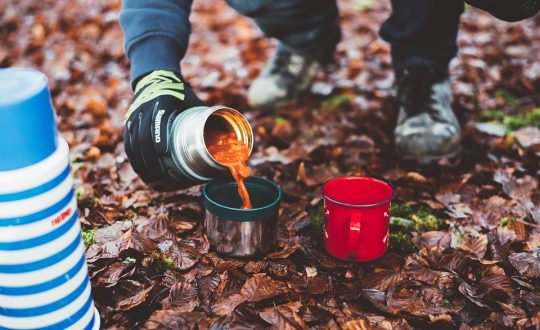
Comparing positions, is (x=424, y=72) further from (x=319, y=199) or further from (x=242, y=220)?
(x=242, y=220)

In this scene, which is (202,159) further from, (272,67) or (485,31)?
(485,31)

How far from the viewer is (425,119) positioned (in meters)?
2.46

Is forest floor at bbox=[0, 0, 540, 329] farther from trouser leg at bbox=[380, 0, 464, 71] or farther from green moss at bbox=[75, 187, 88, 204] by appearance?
trouser leg at bbox=[380, 0, 464, 71]

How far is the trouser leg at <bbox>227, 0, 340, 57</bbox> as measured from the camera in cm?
256

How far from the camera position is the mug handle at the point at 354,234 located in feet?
5.61

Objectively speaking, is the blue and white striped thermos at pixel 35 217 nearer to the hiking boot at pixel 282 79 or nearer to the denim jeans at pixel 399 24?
the denim jeans at pixel 399 24

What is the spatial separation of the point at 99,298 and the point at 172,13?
44.8 inches

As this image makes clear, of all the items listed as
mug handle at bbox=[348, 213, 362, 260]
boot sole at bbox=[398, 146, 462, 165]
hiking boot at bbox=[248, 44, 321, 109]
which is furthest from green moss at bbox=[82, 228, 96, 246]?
boot sole at bbox=[398, 146, 462, 165]

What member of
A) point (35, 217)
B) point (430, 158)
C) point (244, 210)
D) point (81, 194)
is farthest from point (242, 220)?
point (430, 158)

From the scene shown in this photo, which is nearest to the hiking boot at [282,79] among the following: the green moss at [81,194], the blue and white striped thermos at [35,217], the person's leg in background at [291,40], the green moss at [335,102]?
the person's leg in background at [291,40]

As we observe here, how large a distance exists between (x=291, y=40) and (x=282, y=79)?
0.21 meters

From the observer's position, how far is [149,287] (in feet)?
Answer: 5.37

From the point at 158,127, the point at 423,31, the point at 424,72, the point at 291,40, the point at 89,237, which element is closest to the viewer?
the point at 158,127

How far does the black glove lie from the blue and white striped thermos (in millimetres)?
1521
